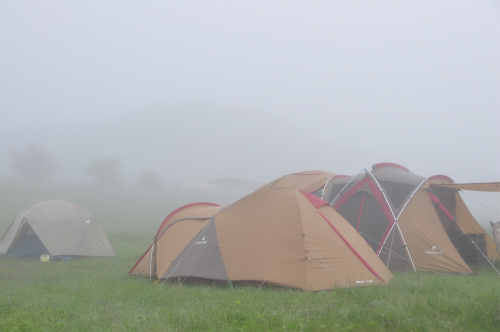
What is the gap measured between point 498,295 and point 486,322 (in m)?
0.77

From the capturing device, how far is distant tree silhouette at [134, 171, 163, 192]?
100m

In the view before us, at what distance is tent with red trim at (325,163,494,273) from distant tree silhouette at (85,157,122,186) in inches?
3681

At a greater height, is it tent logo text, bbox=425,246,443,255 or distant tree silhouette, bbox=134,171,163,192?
tent logo text, bbox=425,246,443,255

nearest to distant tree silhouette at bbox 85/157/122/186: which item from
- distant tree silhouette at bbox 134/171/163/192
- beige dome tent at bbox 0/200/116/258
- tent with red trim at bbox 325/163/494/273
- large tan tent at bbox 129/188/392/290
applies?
distant tree silhouette at bbox 134/171/163/192

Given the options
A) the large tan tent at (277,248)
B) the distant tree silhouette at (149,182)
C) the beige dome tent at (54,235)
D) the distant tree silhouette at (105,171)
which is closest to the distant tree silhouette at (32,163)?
the distant tree silhouette at (105,171)

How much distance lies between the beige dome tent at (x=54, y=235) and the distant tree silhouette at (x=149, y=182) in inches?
3290

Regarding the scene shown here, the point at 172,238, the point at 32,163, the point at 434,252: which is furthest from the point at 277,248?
the point at 32,163

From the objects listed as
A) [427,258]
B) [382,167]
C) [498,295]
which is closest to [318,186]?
[382,167]

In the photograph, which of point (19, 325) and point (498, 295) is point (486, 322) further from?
point (19, 325)

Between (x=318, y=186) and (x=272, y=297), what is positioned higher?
(x=318, y=186)

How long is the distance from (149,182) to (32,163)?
1009 inches

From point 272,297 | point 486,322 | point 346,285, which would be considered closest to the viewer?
point 486,322

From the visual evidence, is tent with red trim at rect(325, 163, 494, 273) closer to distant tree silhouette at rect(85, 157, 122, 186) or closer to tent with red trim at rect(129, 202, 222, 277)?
tent with red trim at rect(129, 202, 222, 277)

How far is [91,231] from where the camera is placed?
17.0 m
